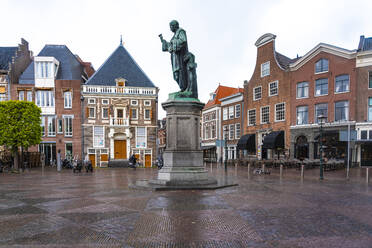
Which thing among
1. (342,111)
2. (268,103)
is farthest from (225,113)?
(342,111)

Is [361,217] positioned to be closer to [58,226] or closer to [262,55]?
[58,226]

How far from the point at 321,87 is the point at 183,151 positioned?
938 inches

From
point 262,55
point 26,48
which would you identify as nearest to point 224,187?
point 262,55

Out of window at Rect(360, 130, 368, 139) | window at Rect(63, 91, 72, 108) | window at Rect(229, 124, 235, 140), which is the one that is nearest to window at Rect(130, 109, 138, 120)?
window at Rect(63, 91, 72, 108)

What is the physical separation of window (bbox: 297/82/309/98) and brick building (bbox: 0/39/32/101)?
1428 inches

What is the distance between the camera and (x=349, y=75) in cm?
2523

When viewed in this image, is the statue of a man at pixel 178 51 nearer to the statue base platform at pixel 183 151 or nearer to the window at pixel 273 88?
the statue base platform at pixel 183 151

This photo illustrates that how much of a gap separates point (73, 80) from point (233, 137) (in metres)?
24.6

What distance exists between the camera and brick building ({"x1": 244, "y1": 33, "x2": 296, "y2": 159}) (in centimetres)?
3016

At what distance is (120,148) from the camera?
3281cm

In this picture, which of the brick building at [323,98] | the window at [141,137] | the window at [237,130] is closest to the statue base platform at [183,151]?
the brick building at [323,98]

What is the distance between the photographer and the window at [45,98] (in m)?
32.8

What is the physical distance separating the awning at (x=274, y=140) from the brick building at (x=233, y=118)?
7176mm

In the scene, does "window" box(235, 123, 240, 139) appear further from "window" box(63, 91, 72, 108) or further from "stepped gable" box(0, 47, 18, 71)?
"stepped gable" box(0, 47, 18, 71)
